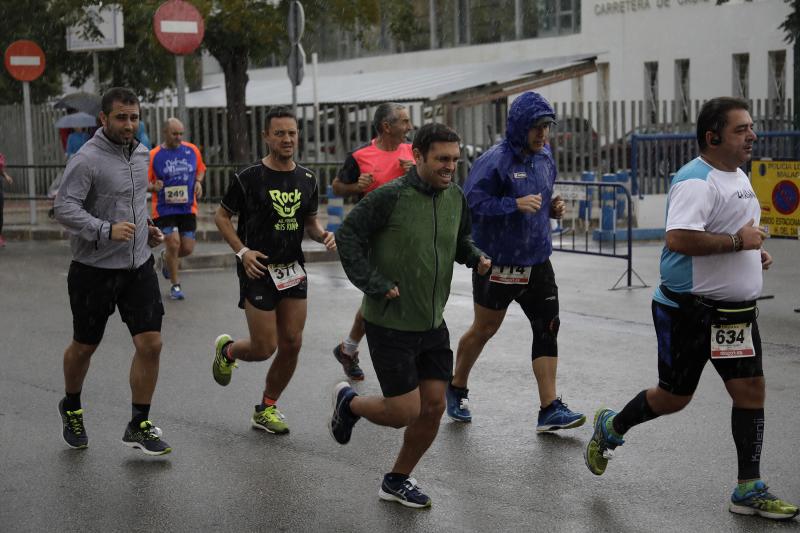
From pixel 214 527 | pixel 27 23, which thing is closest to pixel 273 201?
pixel 214 527

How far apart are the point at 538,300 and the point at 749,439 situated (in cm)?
195

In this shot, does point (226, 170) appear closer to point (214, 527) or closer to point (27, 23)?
point (27, 23)

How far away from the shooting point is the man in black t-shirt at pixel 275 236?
724cm

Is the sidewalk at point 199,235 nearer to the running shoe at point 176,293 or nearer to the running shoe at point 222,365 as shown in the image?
the running shoe at point 176,293

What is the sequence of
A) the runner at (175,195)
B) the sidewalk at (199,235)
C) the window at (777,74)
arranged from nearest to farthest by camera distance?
the runner at (175,195)
the sidewalk at (199,235)
the window at (777,74)

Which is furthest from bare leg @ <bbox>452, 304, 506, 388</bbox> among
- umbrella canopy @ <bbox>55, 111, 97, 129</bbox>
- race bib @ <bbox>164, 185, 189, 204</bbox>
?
umbrella canopy @ <bbox>55, 111, 97, 129</bbox>

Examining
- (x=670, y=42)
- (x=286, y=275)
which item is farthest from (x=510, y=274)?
(x=670, y=42)

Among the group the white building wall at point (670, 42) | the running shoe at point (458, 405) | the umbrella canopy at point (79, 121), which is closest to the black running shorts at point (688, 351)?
the running shoe at point (458, 405)

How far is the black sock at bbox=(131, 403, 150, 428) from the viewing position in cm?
695

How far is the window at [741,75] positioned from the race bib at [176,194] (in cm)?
2234

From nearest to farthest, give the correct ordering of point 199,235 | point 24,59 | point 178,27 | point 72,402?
point 72,402 → point 178,27 → point 199,235 → point 24,59

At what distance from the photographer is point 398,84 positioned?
34.8 m

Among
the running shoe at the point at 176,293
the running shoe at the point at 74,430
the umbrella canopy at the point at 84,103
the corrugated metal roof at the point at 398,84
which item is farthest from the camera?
the corrugated metal roof at the point at 398,84

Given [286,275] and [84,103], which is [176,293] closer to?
[286,275]
